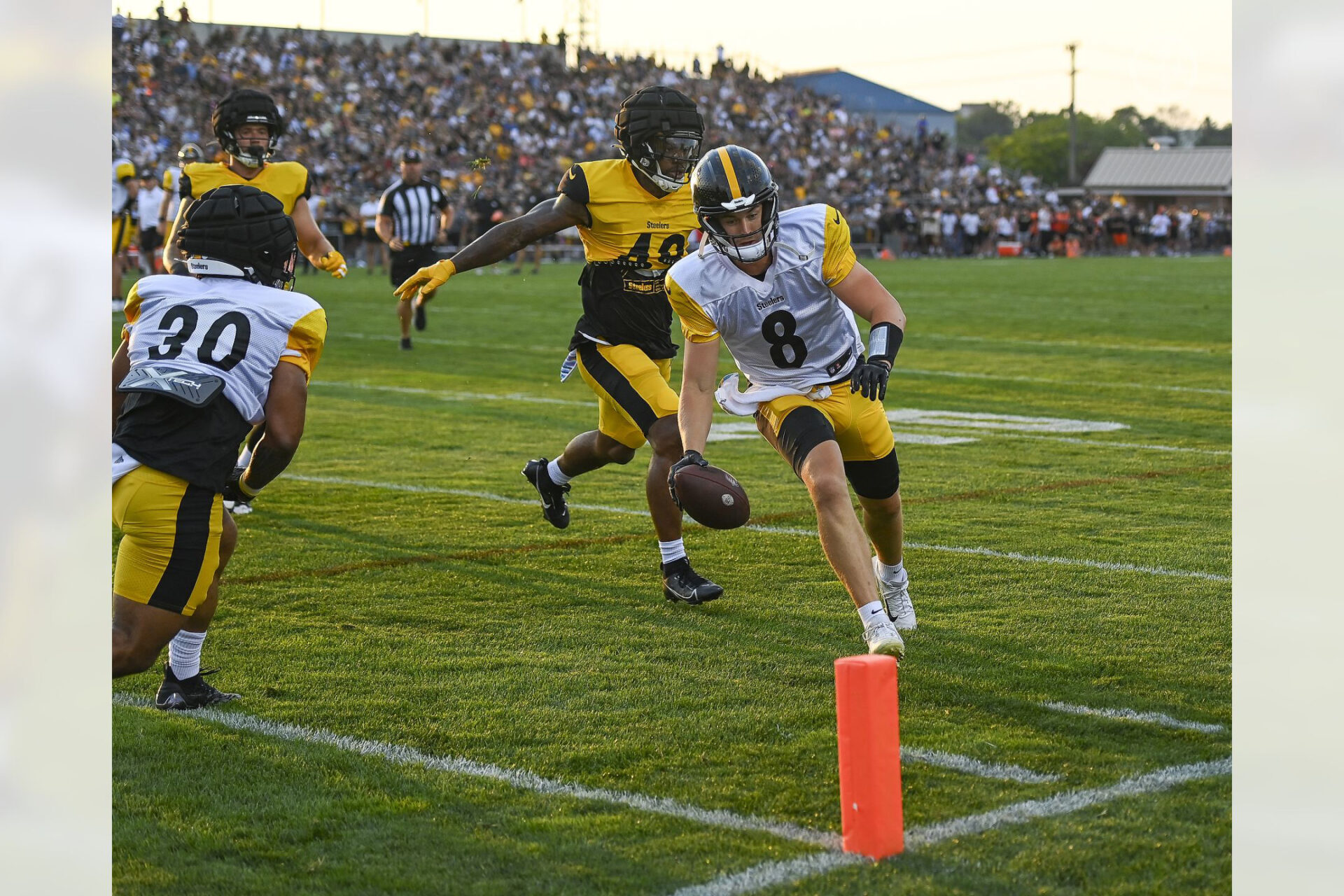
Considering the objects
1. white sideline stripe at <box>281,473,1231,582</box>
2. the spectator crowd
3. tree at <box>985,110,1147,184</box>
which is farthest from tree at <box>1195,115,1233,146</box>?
white sideline stripe at <box>281,473,1231,582</box>

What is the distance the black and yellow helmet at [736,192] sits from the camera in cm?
485

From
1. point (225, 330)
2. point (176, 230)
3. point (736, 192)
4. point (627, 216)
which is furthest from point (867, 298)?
point (176, 230)

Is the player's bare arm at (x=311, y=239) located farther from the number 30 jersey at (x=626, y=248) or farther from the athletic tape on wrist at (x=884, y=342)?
the athletic tape on wrist at (x=884, y=342)

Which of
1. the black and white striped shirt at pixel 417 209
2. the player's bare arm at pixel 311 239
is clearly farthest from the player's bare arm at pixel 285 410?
the black and white striped shirt at pixel 417 209

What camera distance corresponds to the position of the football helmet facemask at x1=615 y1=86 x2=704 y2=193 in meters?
6.06

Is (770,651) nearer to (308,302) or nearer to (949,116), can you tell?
(308,302)

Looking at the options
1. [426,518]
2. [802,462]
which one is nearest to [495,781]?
[802,462]

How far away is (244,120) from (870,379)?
3.42 m

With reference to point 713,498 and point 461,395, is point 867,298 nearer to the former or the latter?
point 713,498

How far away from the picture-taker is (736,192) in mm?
4855

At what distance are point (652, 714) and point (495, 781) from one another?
0.63 metres

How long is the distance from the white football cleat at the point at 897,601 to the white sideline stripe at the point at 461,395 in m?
6.51

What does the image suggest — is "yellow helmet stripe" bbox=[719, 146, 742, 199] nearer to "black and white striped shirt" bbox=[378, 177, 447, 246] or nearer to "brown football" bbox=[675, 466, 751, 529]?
"brown football" bbox=[675, 466, 751, 529]
